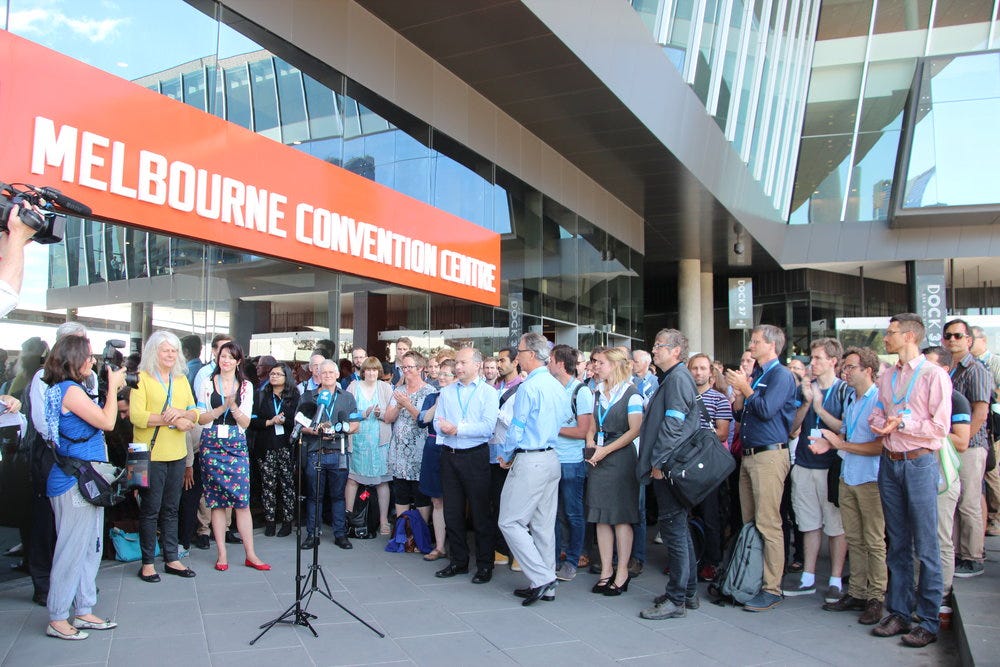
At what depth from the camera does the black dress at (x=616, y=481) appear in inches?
211

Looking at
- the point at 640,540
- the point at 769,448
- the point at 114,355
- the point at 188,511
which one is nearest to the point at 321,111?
the point at 114,355

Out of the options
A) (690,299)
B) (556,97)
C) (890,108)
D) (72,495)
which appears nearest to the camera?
(72,495)

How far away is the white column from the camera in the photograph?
19859mm

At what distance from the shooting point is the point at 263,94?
688 centimetres

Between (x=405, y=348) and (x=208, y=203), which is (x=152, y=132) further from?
(x=405, y=348)

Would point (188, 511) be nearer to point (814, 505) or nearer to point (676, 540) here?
point (676, 540)

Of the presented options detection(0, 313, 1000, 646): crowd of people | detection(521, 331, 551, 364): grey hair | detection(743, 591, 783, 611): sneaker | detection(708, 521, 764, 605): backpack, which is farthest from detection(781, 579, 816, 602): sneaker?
detection(521, 331, 551, 364): grey hair

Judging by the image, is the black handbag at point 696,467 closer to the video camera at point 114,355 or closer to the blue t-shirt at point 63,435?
the blue t-shirt at point 63,435

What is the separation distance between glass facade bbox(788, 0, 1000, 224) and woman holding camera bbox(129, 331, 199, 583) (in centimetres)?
1891

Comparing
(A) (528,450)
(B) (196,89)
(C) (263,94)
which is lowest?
(A) (528,450)

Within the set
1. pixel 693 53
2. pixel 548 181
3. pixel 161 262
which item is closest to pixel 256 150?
pixel 161 262

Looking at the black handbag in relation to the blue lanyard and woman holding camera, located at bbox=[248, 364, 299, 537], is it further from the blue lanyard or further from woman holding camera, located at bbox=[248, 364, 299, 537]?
woman holding camera, located at bbox=[248, 364, 299, 537]

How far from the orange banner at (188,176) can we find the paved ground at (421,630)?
9.48ft

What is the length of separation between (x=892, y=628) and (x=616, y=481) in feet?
Answer: 6.54
